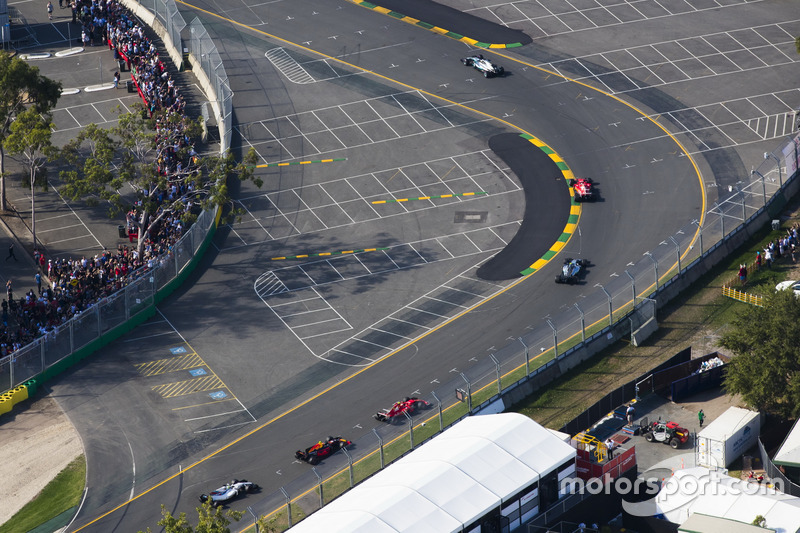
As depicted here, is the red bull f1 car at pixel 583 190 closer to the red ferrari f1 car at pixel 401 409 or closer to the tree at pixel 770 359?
the tree at pixel 770 359

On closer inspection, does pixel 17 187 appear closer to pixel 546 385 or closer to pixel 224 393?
pixel 224 393

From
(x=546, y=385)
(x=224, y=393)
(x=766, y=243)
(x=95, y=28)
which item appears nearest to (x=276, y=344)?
(x=224, y=393)

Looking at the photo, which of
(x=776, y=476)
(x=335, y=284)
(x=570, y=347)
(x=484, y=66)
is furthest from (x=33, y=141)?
(x=776, y=476)

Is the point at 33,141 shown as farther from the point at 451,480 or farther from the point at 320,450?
the point at 451,480

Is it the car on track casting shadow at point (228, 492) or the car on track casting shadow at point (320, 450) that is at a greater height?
the car on track casting shadow at point (320, 450)

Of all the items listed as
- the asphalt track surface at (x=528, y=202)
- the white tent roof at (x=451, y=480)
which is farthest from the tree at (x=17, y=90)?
the white tent roof at (x=451, y=480)

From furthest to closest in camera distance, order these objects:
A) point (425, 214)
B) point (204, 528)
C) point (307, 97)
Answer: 1. point (307, 97)
2. point (425, 214)
3. point (204, 528)

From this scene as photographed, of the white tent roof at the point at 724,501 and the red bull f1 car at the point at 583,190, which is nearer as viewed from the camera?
the white tent roof at the point at 724,501
